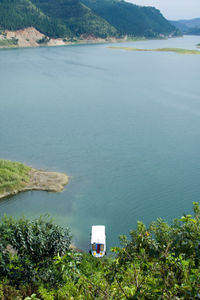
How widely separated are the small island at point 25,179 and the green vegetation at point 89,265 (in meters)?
8.77

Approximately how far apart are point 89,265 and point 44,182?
37.3ft

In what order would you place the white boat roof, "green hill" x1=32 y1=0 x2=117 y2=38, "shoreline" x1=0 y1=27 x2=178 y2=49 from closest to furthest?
the white boat roof < "shoreline" x1=0 y1=27 x2=178 y2=49 < "green hill" x1=32 y1=0 x2=117 y2=38

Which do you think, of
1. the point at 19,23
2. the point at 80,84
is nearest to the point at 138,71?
the point at 80,84

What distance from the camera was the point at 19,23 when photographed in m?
116

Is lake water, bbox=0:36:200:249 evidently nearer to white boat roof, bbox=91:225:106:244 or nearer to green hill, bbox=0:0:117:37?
white boat roof, bbox=91:225:106:244

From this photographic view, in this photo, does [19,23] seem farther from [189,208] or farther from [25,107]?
[189,208]

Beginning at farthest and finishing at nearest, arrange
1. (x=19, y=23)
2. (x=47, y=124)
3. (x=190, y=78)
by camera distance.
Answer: (x=19, y=23) < (x=190, y=78) < (x=47, y=124)

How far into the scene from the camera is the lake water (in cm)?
2023

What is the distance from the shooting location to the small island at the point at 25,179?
21.7m

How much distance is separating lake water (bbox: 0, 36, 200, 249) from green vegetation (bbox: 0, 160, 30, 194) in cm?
104

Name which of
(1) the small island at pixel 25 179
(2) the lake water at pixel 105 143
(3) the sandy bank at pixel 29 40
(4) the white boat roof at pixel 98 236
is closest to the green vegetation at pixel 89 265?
(4) the white boat roof at pixel 98 236

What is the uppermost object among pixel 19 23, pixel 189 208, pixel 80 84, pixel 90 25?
pixel 90 25

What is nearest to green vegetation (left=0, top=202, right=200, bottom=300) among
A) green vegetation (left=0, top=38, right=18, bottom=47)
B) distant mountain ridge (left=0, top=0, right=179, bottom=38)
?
green vegetation (left=0, top=38, right=18, bottom=47)

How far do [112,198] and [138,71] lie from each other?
49625 millimetres
